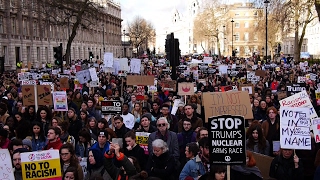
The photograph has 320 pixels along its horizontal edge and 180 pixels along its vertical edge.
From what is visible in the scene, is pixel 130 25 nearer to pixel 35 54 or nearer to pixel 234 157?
pixel 35 54

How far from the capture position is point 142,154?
23.3ft

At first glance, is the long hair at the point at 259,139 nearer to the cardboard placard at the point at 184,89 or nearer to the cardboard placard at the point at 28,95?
the cardboard placard at the point at 184,89

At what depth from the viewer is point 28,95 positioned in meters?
12.5

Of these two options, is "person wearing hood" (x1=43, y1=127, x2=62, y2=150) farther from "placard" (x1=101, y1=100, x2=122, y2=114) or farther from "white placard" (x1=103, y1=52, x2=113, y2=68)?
"white placard" (x1=103, y1=52, x2=113, y2=68)

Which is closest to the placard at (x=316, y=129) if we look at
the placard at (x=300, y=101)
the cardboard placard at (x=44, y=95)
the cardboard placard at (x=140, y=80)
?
the placard at (x=300, y=101)

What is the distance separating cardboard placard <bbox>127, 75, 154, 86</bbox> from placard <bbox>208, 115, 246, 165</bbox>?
11.2 m

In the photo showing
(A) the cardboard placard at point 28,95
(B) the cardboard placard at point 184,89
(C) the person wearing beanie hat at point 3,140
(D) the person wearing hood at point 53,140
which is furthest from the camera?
(B) the cardboard placard at point 184,89

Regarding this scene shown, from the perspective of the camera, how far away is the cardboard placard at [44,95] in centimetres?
1274

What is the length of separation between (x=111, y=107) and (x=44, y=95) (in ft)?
11.6

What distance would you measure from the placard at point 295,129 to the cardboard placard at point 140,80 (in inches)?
401

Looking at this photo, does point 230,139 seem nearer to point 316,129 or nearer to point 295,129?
point 295,129

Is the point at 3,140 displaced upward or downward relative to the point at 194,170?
upward

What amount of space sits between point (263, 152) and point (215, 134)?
92.4 inches

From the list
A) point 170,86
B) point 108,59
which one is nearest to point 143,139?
point 170,86
